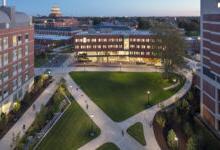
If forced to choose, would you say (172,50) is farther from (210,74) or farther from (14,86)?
(14,86)

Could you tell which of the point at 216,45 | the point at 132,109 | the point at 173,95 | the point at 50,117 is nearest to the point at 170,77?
the point at 173,95

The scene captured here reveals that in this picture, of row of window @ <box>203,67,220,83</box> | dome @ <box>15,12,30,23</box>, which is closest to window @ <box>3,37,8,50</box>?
dome @ <box>15,12,30,23</box>

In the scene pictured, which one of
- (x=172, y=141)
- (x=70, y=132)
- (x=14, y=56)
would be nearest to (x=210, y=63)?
(x=172, y=141)

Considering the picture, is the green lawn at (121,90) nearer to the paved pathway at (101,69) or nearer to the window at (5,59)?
the paved pathway at (101,69)

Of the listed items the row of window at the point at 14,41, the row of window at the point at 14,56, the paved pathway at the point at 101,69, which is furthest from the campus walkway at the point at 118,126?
A: the paved pathway at the point at 101,69

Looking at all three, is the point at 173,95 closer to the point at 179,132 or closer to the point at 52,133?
the point at 179,132

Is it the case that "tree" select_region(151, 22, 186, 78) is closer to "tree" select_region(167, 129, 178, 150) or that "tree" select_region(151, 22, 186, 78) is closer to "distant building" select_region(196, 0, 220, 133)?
"distant building" select_region(196, 0, 220, 133)
